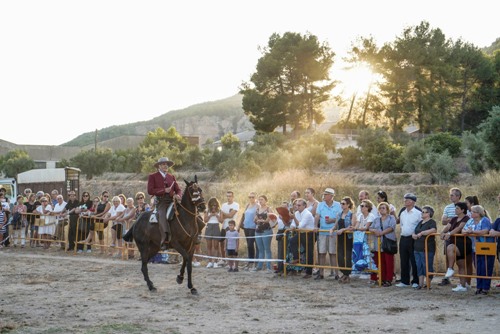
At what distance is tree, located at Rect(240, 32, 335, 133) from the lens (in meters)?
58.5

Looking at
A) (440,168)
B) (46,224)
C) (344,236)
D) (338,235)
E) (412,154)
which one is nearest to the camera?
(344,236)

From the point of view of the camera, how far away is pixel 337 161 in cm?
4594

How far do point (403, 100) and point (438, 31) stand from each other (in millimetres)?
6975

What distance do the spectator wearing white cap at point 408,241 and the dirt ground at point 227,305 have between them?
462 mm

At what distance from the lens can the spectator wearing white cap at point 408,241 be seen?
45.3ft

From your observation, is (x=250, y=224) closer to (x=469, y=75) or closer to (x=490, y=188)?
(x=490, y=188)

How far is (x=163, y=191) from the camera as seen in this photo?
14.4 m

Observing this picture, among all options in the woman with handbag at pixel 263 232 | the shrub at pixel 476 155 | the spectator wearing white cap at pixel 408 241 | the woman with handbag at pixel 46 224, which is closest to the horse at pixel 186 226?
the woman with handbag at pixel 263 232

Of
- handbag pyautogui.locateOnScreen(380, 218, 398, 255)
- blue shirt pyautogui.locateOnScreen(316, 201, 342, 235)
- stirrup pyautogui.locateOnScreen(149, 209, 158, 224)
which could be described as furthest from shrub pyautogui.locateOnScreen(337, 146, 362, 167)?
stirrup pyautogui.locateOnScreen(149, 209, 158, 224)

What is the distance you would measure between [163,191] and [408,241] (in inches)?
211

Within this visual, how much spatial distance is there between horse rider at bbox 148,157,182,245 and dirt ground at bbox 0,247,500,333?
4.37 feet

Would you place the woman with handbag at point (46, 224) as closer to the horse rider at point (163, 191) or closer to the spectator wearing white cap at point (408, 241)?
the horse rider at point (163, 191)

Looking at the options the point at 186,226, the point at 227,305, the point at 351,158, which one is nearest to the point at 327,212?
the point at 186,226

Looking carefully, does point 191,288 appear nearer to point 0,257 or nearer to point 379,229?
point 379,229
